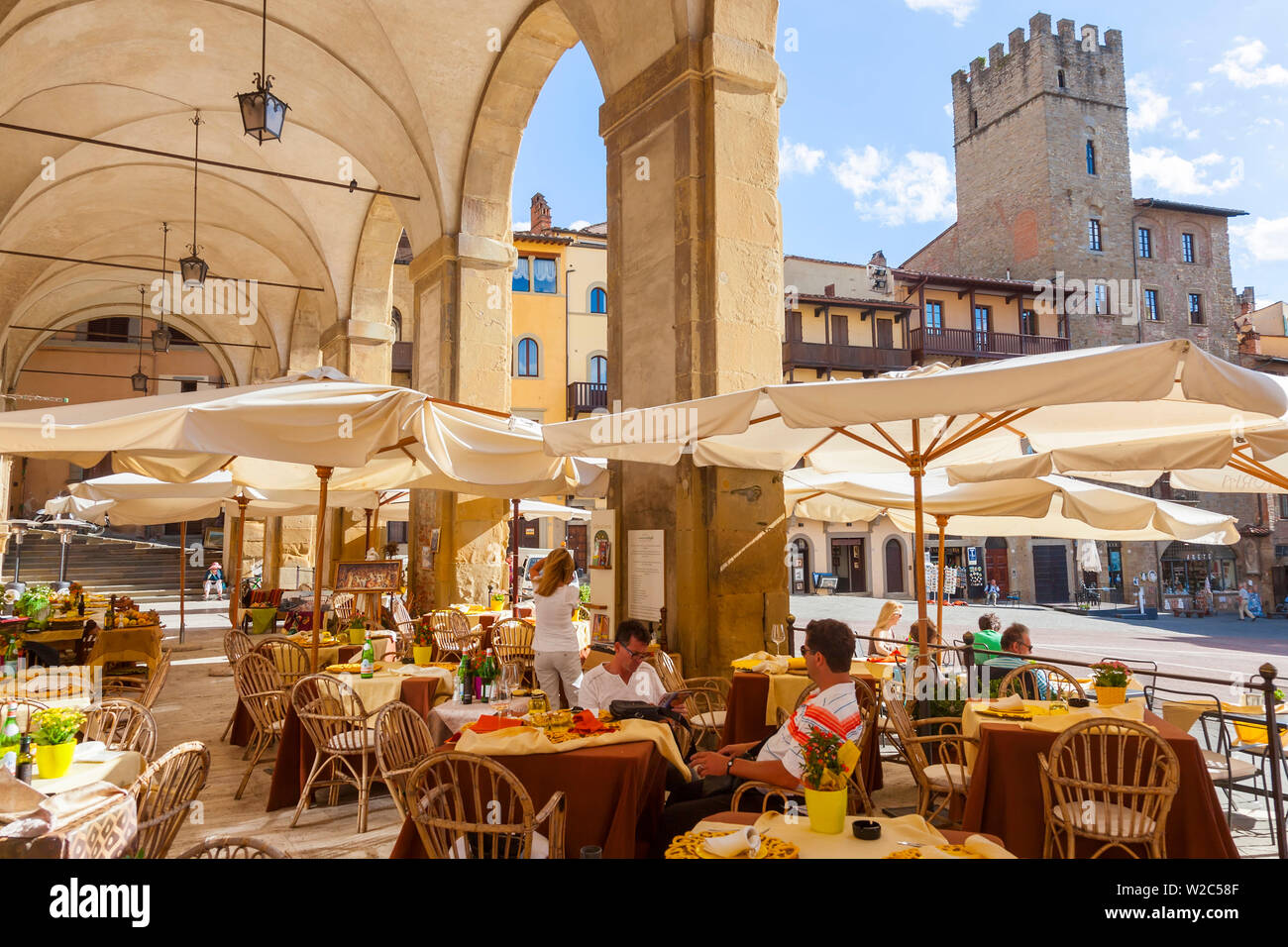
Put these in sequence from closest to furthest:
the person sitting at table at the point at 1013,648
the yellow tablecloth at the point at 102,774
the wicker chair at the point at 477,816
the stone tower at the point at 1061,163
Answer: the wicker chair at the point at 477,816, the yellow tablecloth at the point at 102,774, the person sitting at table at the point at 1013,648, the stone tower at the point at 1061,163

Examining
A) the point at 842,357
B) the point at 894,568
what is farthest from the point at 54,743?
the point at 894,568

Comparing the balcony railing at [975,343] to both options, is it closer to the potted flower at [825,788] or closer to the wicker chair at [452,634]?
the wicker chair at [452,634]

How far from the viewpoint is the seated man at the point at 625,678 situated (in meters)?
4.27

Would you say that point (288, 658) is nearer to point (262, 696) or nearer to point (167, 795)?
point (262, 696)

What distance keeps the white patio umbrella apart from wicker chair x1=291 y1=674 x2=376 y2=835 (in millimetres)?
1922

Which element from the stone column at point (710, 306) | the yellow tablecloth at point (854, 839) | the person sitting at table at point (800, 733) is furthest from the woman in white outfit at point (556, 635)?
the yellow tablecloth at point (854, 839)

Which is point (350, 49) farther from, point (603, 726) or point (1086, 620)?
point (1086, 620)

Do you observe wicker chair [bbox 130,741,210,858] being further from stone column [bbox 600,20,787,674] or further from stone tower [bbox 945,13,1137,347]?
stone tower [bbox 945,13,1137,347]

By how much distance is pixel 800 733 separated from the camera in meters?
3.27

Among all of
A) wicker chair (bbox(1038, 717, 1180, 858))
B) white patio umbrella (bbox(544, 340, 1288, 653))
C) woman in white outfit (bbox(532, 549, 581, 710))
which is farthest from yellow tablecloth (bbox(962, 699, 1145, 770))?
woman in white outfit (bbox(532, 549, 581, 710))

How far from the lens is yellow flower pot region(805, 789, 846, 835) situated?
7.53 feet

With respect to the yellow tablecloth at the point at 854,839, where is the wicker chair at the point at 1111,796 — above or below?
below

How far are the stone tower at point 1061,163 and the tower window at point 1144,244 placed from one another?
0.61 meters

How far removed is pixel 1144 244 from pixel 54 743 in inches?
1605
